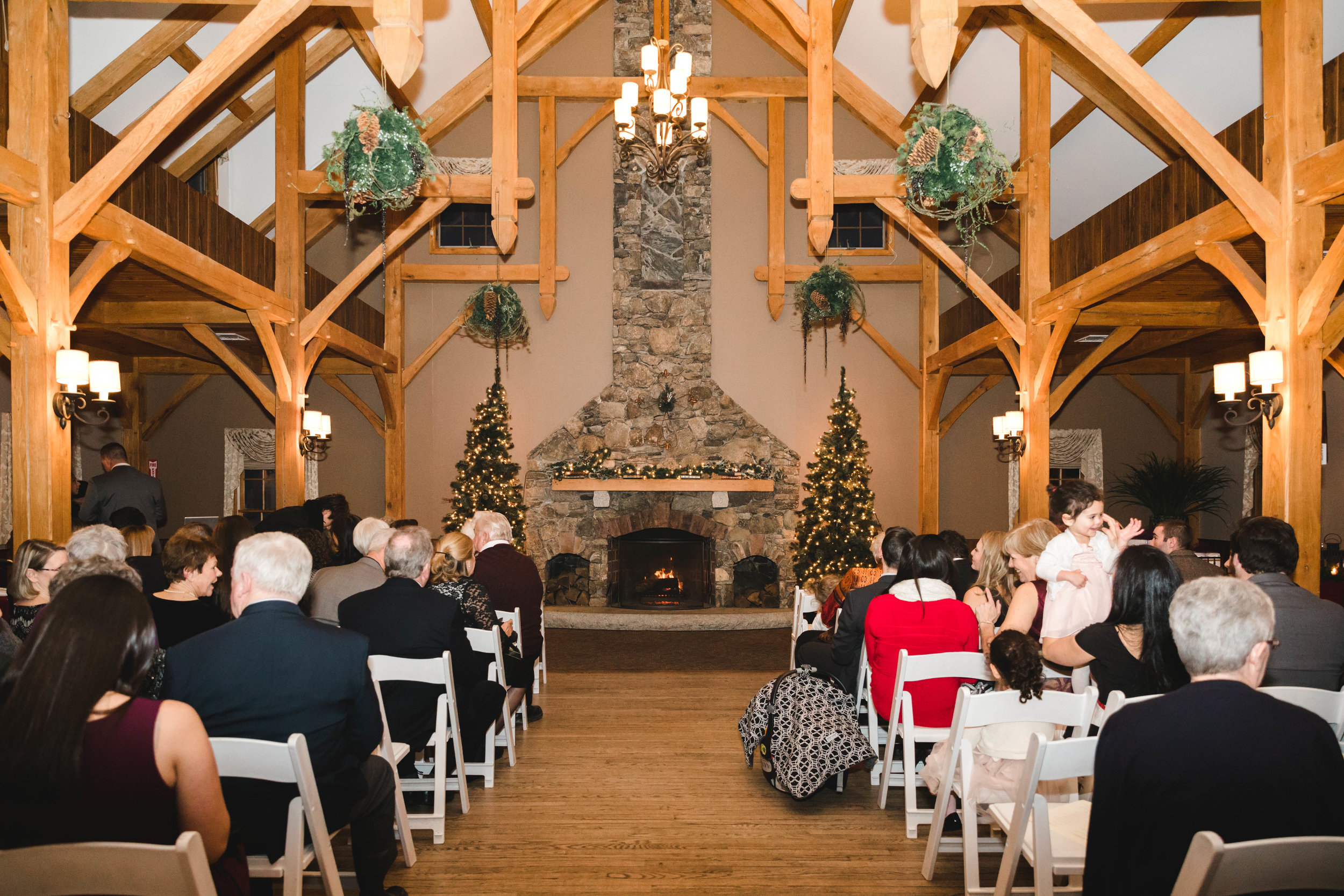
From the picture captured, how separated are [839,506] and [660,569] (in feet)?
8.70

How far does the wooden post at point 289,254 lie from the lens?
8055 mm

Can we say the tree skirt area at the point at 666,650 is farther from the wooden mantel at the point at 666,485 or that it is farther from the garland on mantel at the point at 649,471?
the garland on mantel at the point at 649,471

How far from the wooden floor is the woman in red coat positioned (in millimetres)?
564

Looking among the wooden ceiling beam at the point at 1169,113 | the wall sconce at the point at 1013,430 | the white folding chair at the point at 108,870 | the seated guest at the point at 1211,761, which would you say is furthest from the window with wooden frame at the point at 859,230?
the white folding chair at the point at 108,870

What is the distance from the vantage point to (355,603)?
137 inches

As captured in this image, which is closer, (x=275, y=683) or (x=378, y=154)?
(x=275, y=683)

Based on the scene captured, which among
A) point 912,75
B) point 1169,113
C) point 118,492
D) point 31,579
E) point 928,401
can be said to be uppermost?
point 912,75

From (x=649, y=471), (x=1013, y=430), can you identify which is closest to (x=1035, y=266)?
(x=1013, y=430)

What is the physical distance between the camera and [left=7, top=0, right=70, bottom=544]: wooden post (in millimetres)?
4699

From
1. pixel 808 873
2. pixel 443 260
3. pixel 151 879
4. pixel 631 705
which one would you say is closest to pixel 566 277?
pixel 443 260

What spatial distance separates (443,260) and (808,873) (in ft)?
32.9

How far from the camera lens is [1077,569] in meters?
3.39

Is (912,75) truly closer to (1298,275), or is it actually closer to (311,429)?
(1298,275)

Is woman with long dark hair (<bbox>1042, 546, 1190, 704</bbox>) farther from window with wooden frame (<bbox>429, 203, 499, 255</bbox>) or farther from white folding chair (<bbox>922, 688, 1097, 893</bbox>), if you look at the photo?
window with wooden frame (<bbox>429, 203, 499, 255</bbox>)
